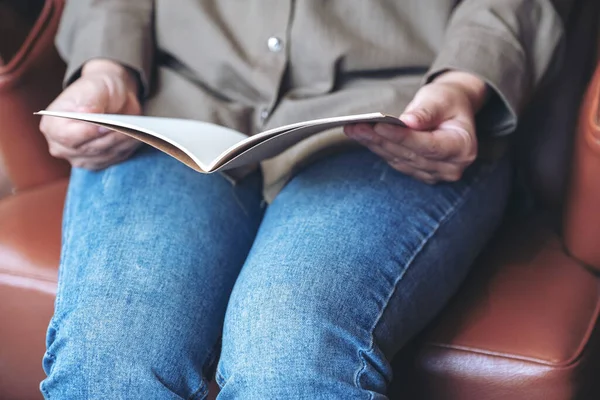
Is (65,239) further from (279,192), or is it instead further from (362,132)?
(362,132)

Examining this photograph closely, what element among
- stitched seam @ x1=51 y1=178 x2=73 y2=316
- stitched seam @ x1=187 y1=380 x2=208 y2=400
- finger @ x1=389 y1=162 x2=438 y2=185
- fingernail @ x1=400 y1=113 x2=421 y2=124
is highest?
fingernail @ x1=400 y1=113 x2=421 y2=124

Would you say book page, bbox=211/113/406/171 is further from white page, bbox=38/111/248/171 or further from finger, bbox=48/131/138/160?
finger, bbox=48/131/138/160

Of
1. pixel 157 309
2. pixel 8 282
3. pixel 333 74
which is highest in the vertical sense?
pixel 333 74

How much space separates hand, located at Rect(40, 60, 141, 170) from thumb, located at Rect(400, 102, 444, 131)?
12.8 inches

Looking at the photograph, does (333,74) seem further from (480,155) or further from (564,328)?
(564,328)

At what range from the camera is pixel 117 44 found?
2.90ft

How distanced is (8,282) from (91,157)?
189 mm

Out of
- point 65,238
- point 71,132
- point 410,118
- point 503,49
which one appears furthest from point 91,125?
point 503,49

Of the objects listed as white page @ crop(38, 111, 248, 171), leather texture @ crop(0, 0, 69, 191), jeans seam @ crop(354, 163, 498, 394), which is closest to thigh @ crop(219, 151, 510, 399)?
jeans seam @ crop(354, 163, 498, 394)

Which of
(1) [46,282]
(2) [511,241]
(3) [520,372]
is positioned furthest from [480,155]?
(1) [46,282]

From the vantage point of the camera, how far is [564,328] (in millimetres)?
757

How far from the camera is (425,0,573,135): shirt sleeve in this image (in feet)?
2.58

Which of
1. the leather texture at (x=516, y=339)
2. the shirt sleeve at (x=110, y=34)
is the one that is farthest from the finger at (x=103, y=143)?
the leather texture at (x=516, y=339)

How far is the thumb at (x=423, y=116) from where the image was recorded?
69 cm
